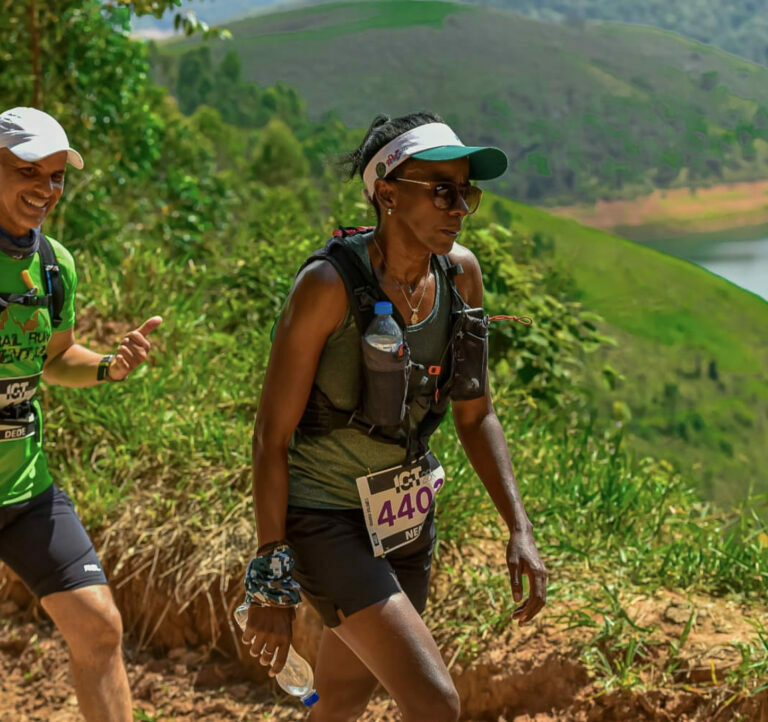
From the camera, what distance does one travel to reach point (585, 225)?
8.51 metres

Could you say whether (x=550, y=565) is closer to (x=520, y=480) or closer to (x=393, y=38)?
(x=520, y=480)

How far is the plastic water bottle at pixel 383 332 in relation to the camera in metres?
2.72

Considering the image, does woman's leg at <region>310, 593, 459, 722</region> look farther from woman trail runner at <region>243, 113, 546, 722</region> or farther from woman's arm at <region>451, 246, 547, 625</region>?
woman's arm at <region>451, 246, 547, 625</region>

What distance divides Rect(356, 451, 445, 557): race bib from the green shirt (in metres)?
1.13

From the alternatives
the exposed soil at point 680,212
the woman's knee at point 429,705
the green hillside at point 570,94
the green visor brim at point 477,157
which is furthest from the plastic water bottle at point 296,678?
the exposed soil at point 680,212

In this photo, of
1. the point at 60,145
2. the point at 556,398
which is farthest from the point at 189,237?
the point at 60,145

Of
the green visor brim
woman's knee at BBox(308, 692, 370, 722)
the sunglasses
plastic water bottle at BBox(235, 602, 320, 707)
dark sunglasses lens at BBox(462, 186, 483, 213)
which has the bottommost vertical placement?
plastic water bottle at BBox(235, 602, 320, 707)

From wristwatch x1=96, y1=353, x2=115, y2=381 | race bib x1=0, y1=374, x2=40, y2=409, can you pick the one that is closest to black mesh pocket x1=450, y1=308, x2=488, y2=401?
wristwatch x1=96, y1=353, x2=115, y2=381

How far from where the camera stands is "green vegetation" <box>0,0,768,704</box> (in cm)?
462

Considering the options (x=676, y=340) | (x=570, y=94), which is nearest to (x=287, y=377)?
(x=676, y=340)

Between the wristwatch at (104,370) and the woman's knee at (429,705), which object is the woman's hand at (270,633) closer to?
the woman's knee at (429,705)

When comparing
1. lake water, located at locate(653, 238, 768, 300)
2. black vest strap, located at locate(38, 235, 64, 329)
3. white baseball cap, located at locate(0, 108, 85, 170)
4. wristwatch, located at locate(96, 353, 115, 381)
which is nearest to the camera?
white baseball cap, located at locate(0, 108, 85, 170)

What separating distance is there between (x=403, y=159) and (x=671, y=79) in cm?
795

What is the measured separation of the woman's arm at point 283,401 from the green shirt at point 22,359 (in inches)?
36.0
